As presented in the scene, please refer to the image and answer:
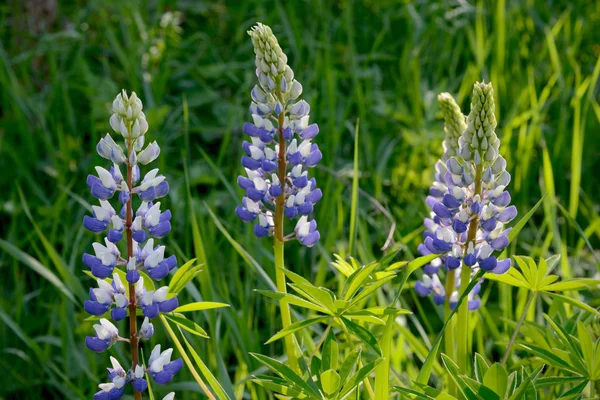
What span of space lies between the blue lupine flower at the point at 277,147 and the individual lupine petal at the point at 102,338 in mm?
418

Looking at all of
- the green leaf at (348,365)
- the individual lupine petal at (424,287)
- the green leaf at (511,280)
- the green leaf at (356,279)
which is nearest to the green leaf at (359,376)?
the green leaf at (348,365)

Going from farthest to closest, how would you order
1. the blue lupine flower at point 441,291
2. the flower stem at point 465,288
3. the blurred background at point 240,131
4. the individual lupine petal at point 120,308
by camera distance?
the blurred background at point 240,131 < the blue lupine flower at point 441,291 < the flower stem at point 465,288 < the individual lupine petal at point 120,308

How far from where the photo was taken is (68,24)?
5.42 m

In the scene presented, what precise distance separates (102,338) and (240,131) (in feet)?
8.20

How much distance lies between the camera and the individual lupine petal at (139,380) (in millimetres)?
1689

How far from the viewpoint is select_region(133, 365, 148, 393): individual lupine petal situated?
1.69 metres

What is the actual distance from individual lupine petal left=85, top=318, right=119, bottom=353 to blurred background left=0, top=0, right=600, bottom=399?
55 centimetres

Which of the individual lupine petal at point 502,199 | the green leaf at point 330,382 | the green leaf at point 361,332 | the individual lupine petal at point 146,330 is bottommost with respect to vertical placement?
the green leaf at point 330,382

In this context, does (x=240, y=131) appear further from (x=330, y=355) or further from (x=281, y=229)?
(x=330, y=355)

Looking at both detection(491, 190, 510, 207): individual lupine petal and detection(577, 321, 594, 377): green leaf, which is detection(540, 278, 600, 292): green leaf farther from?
detection(491, 190, 510, 207): individual lupine petal

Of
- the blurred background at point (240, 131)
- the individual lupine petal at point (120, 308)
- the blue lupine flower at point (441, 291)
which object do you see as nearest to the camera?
the individual lupine petal at point (120, 308)

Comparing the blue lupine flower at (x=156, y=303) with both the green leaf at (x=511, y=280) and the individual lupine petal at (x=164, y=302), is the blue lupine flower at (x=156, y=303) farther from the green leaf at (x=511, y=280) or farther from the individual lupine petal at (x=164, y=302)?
the green leaf at (x=511, y=280)

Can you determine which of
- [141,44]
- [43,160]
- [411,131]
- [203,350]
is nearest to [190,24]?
[141,44]

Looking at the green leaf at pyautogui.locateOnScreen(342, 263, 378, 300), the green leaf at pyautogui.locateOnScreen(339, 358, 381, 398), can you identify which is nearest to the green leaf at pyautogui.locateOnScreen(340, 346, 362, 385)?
the green leaf at pyautogui.locateOnScreen(339, 358, 381, 398)
